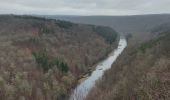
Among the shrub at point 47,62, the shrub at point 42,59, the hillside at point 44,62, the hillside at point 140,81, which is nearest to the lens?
the hillside at point 140,81

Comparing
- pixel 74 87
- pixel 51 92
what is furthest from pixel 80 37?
pixel 51 92

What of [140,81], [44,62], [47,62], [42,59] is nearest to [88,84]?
[47,62]

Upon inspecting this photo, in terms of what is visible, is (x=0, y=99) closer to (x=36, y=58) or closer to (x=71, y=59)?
(x=36, y=58)

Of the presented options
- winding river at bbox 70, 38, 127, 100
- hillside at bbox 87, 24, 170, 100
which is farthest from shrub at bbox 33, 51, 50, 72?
hillside at bbox 87, 24, 170, 100

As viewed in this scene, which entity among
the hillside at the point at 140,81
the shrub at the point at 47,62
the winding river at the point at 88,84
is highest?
the hillside at the point at 140,81

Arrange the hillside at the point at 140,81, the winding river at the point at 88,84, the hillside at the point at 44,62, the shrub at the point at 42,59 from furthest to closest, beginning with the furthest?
the shrub at the point at 42,59 < the winding river at the point at 88,84 < the hillside at the point at 44,62 < the hillside at the point at 140,81

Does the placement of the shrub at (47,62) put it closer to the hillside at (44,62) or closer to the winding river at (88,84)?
the hillside at (44,62)

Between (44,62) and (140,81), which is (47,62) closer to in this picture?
(44,62)

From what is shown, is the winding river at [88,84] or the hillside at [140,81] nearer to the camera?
the hillside at [140,81]

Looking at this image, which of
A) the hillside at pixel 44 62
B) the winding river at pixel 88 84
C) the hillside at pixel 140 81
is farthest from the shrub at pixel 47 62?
the hillside at pixel 140 81
